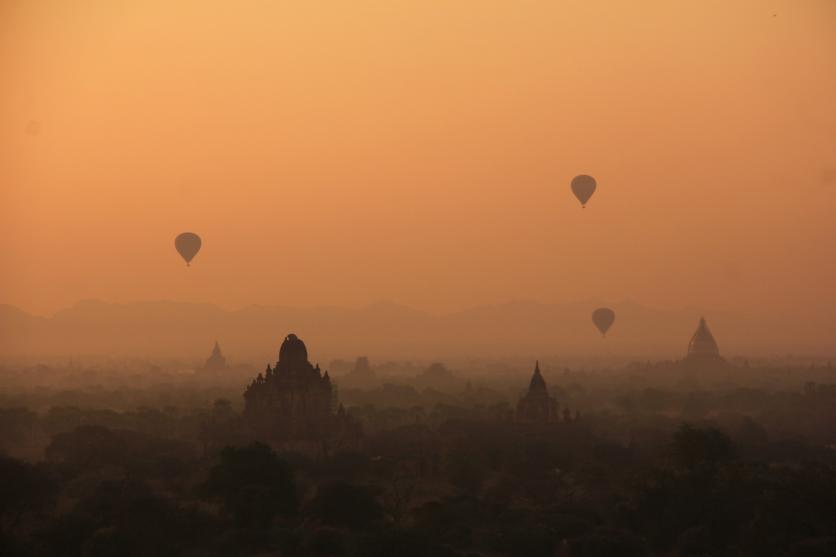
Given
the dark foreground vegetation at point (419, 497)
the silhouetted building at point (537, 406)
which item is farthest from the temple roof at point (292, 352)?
the silhouetted building at point (537, 406)

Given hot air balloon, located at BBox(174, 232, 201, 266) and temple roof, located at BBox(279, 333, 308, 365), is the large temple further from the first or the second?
hot air balloon, located at BBox(174, 232, 201, 266)

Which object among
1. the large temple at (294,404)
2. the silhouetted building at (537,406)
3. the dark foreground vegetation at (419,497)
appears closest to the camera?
the dark foreground vegetation at (419,497)

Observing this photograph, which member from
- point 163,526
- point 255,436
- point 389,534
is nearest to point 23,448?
point 255,436

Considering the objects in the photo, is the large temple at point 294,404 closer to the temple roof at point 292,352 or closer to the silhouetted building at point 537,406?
the temple roof at point 292,352

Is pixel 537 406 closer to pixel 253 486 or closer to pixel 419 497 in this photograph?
pixel 419 497

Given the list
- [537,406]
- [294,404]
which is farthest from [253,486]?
[537,406]

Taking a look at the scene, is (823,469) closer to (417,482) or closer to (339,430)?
(417,482)

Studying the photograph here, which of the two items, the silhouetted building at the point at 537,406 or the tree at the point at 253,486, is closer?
the tree at the point at 253,486

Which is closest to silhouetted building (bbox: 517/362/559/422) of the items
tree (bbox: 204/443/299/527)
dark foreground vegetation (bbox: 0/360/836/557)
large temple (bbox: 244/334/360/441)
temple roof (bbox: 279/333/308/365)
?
dark foreground vegetation (bbox: 0/360/836/557)
